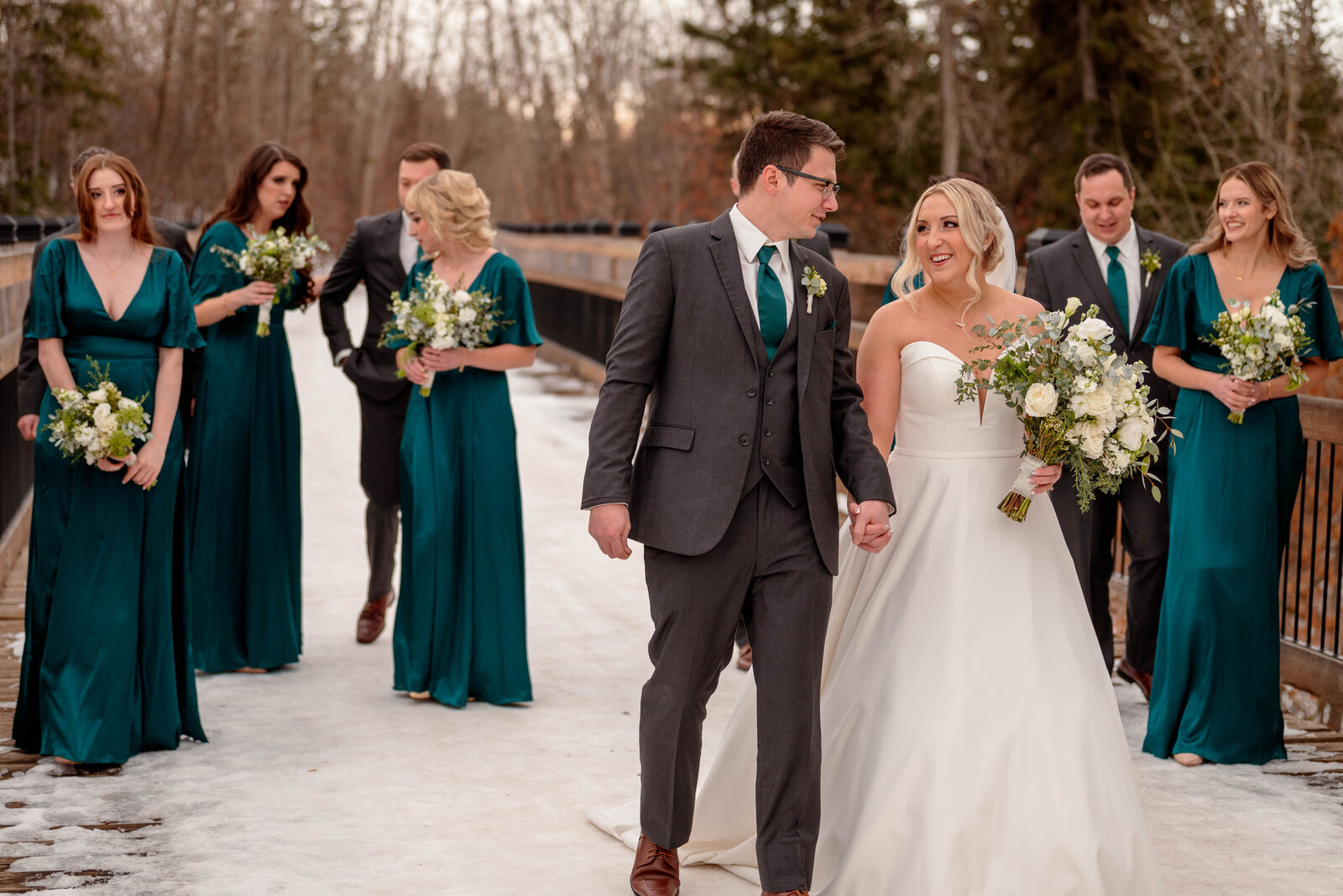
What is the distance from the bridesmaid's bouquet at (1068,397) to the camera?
15.3 ft

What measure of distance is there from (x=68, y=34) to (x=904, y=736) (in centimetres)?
2805

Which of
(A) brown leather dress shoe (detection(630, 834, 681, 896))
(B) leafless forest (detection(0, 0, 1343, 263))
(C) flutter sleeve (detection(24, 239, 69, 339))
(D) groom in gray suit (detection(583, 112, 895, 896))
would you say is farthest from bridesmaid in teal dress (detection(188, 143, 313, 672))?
(B) leafless forest (detection(0, 0, 1343, 263))

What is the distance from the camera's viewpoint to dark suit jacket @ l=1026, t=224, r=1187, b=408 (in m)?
6.86

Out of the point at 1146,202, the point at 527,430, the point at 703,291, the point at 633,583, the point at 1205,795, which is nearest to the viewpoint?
the point at 703,291

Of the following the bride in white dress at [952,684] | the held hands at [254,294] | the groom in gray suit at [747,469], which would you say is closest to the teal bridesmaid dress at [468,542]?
the held hands at [254,294]

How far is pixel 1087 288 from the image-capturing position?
6855mm

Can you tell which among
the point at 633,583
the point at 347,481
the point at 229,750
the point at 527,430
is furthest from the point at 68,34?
the point at 229,750

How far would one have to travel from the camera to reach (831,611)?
496 centimetres

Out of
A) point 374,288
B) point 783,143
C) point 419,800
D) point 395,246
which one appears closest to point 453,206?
point 395,246

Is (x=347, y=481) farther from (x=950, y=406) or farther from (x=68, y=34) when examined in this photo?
(x=68, y=34)

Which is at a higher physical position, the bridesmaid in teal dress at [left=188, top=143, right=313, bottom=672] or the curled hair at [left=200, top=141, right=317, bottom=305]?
the curled hair at [left=200, top=141, right=317, bottom=305]

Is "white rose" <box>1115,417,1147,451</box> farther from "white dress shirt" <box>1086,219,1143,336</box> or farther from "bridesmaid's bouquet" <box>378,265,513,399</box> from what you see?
"bridesmaid's bouquet" <box>378,265,513,399</box>

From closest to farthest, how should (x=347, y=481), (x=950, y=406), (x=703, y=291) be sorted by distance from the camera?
1. (x=703, y=291)
2. (x=950, y=406)
3. (x=347, y=481)

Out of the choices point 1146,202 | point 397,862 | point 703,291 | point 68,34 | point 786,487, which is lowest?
point 397,862
